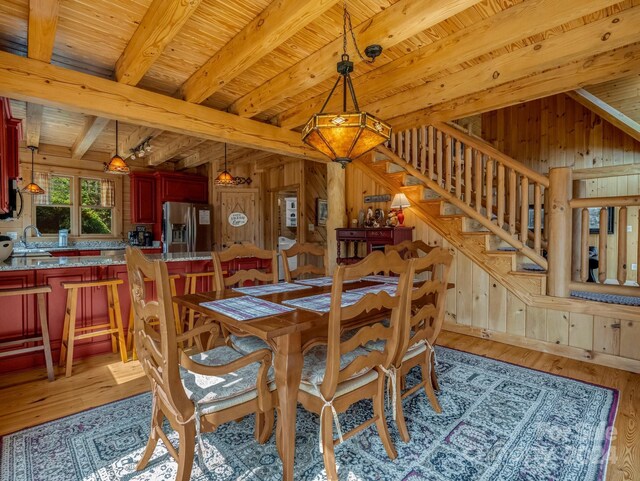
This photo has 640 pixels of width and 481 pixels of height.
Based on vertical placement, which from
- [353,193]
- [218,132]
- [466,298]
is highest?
[218,132]

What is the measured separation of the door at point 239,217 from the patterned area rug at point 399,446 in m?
4.71

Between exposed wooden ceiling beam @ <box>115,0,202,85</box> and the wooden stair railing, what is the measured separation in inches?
114

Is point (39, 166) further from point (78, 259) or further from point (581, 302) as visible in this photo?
point (581, 302)

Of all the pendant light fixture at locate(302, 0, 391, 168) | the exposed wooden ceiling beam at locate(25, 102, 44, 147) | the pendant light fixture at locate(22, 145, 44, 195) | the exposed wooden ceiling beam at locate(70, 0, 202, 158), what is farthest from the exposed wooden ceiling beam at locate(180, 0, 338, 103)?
Answer: the pendant light fixture at locate(22, 145, 44, 195)

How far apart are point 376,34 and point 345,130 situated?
0.78m

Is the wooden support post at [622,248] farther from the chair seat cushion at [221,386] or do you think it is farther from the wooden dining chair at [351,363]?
the chair seat cushion at [221,386]

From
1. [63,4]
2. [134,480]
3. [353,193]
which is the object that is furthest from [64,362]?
[353,193]

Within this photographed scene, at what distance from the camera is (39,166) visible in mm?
5691

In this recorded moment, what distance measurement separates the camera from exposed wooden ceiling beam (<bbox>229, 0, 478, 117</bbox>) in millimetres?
1964

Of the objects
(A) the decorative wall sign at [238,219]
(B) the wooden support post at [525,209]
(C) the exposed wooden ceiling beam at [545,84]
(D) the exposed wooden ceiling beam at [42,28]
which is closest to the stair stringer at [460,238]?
(B) the wooden support post at [525,209]

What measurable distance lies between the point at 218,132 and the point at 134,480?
305 centimetres

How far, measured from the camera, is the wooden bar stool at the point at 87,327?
2641 millimetres

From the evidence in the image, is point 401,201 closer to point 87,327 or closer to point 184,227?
point 87,327

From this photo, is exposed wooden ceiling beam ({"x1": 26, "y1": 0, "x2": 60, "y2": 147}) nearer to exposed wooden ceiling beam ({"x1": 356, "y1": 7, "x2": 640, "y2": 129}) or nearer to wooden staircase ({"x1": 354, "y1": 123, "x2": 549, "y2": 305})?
exposed wooden ceiling beam ({"x1": 356, "y1": 7, "x2": 640, "y2": 129})
